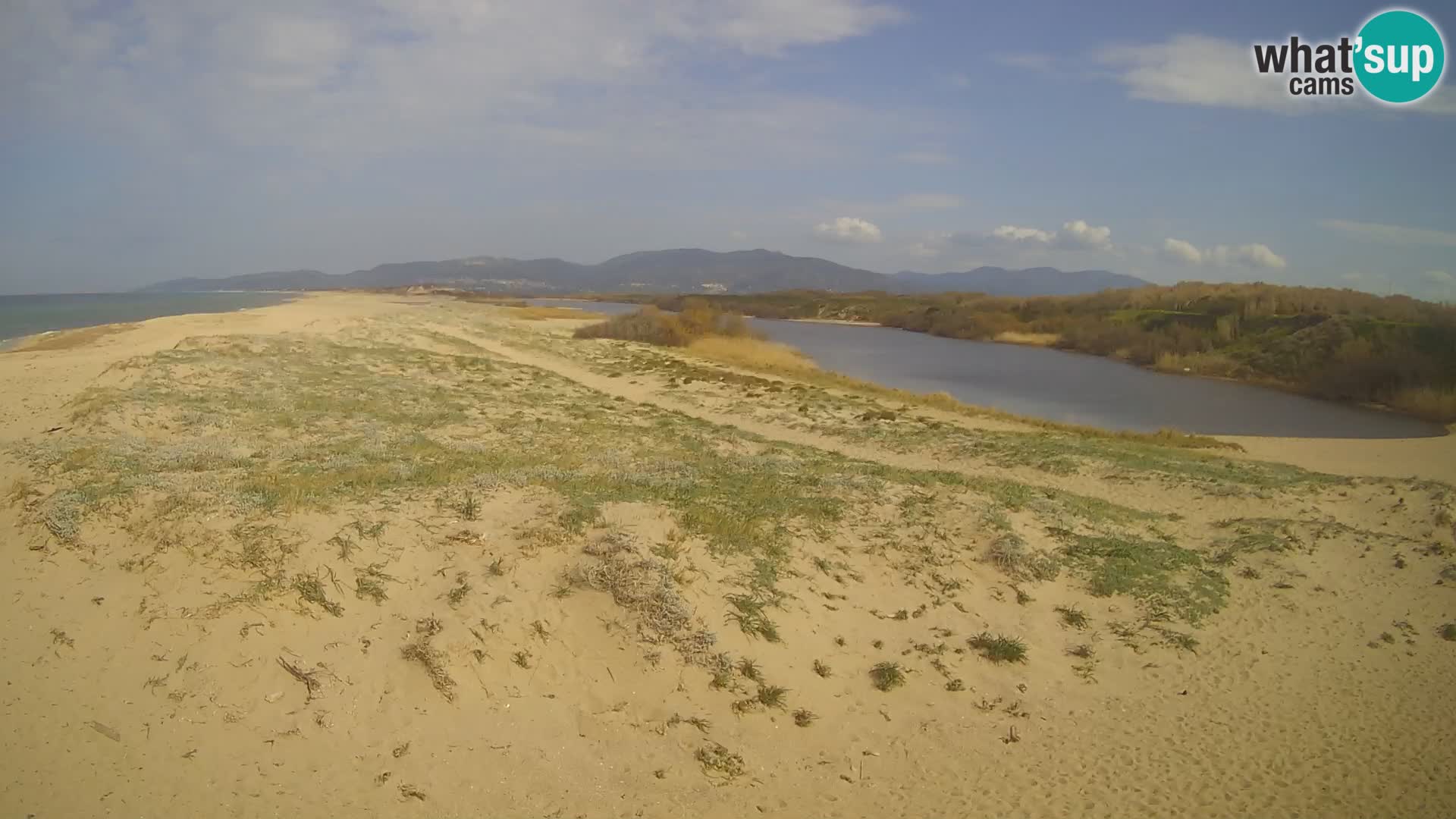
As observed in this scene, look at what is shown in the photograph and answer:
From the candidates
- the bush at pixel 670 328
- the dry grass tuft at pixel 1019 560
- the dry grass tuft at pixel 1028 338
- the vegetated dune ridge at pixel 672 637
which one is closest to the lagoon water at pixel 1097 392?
the dry grass tuft at pixel 1028 338

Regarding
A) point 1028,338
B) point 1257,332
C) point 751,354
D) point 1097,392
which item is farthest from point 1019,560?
point 1028,338

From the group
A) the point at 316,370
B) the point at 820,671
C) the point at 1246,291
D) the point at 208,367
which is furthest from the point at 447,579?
the point at 1246,291

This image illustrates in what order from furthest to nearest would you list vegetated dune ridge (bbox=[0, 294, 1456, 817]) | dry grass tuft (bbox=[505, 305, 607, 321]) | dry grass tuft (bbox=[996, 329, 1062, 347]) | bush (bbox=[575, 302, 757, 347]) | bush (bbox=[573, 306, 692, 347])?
dry grass tuft (bbox=[505, 305, 607, 321])
dry grass tuft (bbox=[996, 329, 1062, 347])
bush (bbox=[575, 302, 757, 347])
bush (bbox=[573, 306, 692, 347])
vegetated dune ridge (bbox=[0, 294, 1456, 817])

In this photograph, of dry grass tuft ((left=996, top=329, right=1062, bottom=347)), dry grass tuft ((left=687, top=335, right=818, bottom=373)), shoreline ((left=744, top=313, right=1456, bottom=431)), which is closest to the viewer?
shoreline ((left=744, top=313, right=1456, bottom=431))

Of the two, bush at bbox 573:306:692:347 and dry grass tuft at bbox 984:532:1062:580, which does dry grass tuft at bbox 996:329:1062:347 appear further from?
dry grass tuft at bbox 984:532:1062:580

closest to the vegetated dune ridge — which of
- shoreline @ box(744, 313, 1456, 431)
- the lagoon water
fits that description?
the lagoon water
